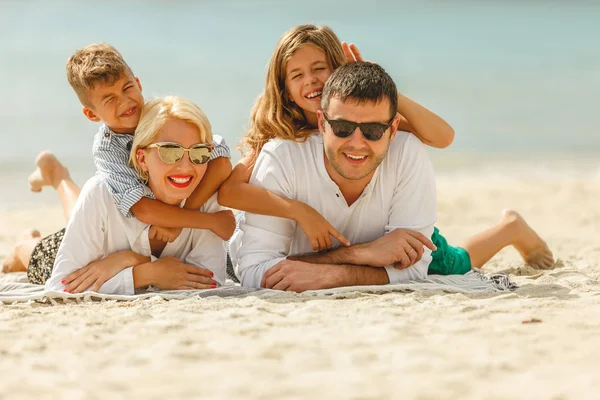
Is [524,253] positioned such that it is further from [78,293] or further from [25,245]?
[25,245]

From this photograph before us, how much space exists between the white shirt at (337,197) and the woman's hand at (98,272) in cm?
74

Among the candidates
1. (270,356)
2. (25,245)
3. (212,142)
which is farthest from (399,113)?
(25,245)

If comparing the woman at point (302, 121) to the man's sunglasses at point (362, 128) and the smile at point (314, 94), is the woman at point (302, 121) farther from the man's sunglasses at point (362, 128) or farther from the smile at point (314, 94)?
the man's sunglasses at point (362, 128)

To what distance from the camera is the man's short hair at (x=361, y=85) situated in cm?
432

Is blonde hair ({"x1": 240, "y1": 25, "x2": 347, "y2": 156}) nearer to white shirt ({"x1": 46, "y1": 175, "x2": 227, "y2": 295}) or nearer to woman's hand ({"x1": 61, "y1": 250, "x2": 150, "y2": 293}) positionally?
white shirt ({"x1": 46, "y1": 175, "x2": 227, "y2": 295})

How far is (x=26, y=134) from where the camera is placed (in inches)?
826

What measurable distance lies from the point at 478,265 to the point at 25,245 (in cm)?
363

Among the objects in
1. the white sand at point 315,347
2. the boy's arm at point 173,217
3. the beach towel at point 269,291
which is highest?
the boy's arm at point 173,217

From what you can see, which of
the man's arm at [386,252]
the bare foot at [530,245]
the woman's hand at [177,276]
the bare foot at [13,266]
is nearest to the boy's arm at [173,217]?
the woman's hand at [177,276]

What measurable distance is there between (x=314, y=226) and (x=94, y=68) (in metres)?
1.72

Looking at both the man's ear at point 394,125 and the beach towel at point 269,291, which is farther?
the man's ear at point 394,125

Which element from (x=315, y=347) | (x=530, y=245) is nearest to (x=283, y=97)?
(x=315, y=347)

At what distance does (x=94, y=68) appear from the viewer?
15.2 ft

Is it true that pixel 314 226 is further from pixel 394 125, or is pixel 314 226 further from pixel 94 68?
pixel 94 68
